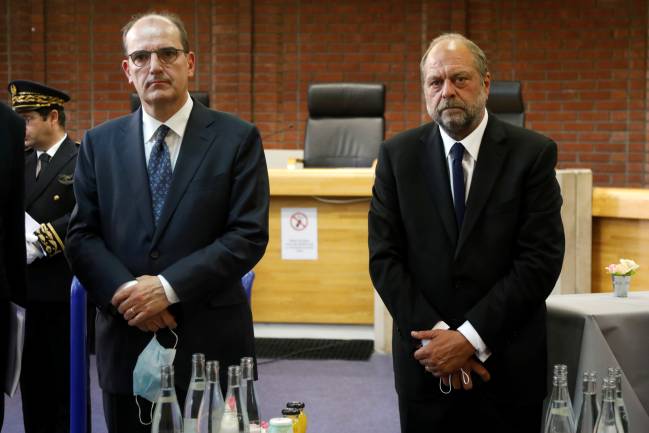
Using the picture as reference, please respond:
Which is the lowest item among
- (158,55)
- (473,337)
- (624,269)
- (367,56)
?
(473,337)

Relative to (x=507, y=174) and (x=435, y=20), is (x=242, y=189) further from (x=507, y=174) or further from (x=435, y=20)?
(x=435, y=20)

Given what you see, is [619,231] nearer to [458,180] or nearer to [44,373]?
[458,180]

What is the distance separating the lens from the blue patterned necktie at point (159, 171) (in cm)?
208

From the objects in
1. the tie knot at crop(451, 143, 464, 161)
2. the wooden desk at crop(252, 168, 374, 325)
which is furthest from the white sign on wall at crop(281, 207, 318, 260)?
the tie knot at crop(451, 143, 464, 161)

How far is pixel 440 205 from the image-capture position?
203cm

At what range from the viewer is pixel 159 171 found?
6.89 ft

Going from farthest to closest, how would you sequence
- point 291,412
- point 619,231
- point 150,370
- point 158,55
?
point 619,231 → point 158,55 → point 150,370 → point 291,412

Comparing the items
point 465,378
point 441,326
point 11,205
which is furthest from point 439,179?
point 11,205

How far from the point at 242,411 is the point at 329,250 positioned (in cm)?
331

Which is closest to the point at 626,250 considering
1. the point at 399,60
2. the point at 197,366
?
the point at 197,366

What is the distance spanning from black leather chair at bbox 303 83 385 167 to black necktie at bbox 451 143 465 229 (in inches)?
164

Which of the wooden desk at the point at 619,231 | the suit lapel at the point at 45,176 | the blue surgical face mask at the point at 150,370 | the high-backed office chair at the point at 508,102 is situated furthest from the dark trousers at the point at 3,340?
the high-backed office chair at the point at 508,102

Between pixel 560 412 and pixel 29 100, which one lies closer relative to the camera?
pixel 560 412

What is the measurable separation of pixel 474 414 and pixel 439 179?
0.54 metres
